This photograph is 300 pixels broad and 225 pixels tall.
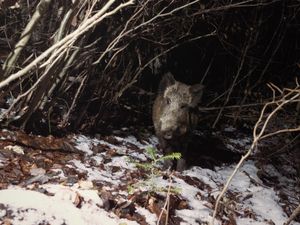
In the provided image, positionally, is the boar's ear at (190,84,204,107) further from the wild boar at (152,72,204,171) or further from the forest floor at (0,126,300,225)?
the forest floor at (0,126,300,225)

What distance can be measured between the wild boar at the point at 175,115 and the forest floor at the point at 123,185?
36cm

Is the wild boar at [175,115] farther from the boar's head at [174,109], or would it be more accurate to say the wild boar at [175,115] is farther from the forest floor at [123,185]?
the forest floor at [123,185]

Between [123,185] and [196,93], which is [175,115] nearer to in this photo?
[196,93]

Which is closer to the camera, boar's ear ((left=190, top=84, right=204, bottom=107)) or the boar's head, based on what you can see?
the boar's head

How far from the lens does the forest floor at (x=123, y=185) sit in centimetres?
382

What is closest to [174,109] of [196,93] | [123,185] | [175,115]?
[175,115]

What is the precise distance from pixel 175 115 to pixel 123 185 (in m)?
1.43

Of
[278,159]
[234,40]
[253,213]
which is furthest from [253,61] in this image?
[253,213]

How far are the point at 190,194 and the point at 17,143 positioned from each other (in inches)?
88.3

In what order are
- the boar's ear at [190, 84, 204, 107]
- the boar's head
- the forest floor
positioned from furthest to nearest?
the boar's ear at [190, 84, 204, 107] → the boar's head → the forest floor

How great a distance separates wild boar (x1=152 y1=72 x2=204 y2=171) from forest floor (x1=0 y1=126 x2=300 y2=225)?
359 millimetres

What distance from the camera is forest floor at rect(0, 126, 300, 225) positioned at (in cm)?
382

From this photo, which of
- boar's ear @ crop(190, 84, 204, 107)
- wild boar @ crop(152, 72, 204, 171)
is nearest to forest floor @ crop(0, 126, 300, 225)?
wild boar @ crop(152, 72, 204, 171)

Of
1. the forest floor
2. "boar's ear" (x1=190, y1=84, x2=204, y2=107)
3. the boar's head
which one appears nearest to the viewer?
the forest floor
